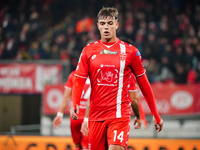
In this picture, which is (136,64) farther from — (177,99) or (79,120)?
(177,99)

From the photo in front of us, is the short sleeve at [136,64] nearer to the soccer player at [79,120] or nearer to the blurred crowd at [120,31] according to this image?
the soccer player at [79,120]

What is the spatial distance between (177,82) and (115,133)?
8.27 metres

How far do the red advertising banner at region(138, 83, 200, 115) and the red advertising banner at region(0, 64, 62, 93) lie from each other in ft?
11.0

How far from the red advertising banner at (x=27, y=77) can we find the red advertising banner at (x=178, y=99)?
11.0ft

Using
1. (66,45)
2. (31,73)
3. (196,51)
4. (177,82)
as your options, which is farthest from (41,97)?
(196,51)

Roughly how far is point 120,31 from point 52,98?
474 centimetres

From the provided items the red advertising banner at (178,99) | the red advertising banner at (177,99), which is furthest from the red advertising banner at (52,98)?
the red advertising banner at (178,99)

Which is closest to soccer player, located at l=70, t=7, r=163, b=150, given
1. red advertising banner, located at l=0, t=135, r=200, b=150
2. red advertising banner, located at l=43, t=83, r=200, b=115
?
red advertising banner, located at l=0, t=135, r=200, b=150

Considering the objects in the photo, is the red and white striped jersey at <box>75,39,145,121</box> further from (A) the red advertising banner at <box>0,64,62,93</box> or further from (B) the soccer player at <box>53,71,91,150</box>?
(A) the red advertising banner at <box>0,64,62,93</box>

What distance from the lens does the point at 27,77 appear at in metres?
12.9

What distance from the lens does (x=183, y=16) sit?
15.6 meters

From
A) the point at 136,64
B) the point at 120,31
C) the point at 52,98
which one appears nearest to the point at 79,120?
the point at 136,64

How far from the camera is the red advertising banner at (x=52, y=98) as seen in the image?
11734mm

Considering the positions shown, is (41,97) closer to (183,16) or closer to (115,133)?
(183,16)
